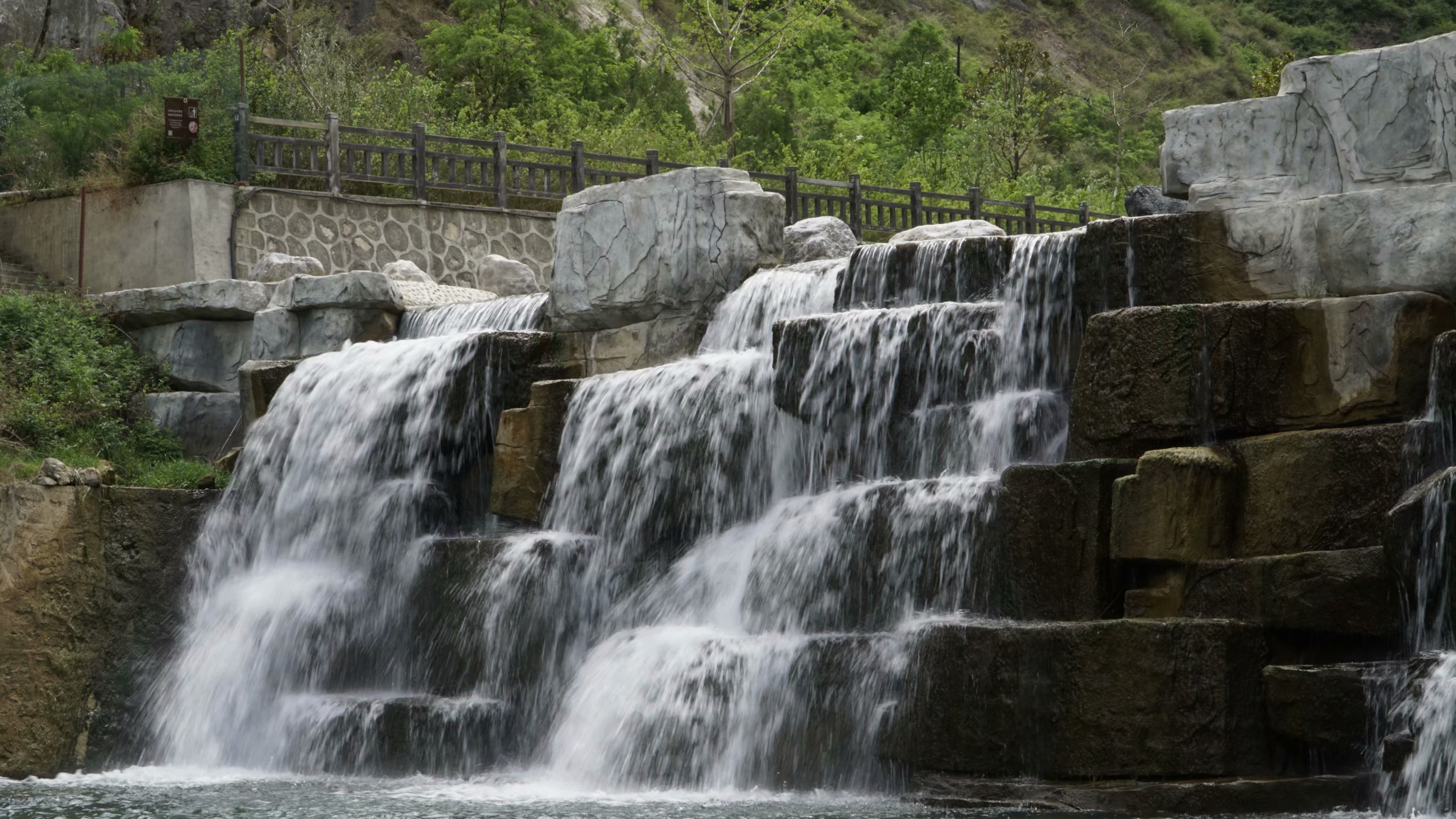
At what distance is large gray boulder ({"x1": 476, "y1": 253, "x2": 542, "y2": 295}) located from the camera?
707 inches

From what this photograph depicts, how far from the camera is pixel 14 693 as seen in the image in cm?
1191

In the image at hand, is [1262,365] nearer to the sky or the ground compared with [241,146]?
nearer to the ground

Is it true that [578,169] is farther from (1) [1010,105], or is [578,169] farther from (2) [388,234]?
(1) [1010,105]

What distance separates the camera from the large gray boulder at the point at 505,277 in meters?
18.0

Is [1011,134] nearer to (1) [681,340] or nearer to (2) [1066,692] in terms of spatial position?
(1) [681,340]

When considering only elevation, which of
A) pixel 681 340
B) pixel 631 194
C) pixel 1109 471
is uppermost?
pixel 631 194

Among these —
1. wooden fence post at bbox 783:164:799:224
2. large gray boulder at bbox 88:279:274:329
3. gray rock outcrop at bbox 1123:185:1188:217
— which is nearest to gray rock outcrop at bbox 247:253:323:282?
large gray boulder at bbox 88:279:274:329

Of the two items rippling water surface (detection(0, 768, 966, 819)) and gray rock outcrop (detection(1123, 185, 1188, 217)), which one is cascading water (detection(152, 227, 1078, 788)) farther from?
gray rock outcrop (detection(1123, 185, 1188, 217))

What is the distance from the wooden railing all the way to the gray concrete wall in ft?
2.63

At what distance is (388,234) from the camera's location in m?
19.6

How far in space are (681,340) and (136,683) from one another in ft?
16.0

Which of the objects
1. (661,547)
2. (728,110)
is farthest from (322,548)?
(728,110)

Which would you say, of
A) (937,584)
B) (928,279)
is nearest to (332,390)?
(928,279)

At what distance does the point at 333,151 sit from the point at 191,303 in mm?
3549
